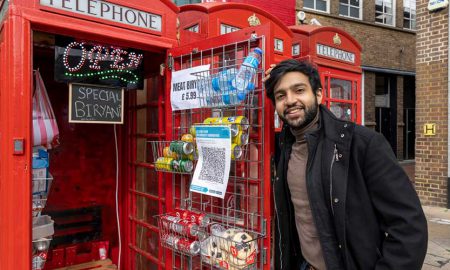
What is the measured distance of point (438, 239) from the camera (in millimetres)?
5449

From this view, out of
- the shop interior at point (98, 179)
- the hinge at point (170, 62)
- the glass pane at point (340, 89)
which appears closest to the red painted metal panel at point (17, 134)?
the hinge at point (170, 62)

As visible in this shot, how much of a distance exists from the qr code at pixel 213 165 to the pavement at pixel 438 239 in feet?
11.3

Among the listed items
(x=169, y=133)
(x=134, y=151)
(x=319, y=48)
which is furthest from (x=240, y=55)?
(x=319, y=48)

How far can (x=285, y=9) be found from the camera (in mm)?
9102

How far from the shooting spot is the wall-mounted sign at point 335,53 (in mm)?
5934

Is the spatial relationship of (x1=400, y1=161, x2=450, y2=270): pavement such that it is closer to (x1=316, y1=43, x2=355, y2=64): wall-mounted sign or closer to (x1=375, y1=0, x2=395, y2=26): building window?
(x1=316, y1=43, x2=355, y2=64): wall-mounted sign

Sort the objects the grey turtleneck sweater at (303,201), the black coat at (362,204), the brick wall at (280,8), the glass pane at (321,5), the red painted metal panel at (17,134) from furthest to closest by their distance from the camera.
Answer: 1. the glass pane at (321,5)
2. the brick wall at (280,8)
3. the red painted metal panel at (17,134)
4. the grey turtleneck sweater at (303,201)
5. the black coat at (362,204)

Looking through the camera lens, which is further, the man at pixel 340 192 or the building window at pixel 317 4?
the building window at pixel 317 4

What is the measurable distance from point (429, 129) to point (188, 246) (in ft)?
21.9

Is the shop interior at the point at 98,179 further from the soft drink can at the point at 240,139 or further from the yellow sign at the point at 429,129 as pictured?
the yellow sign at the point at 429,129

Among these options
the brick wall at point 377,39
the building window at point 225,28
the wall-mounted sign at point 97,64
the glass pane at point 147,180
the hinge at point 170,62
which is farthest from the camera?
the brick wall at point 377,39

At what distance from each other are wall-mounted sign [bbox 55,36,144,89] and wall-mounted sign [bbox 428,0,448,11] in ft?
22.3

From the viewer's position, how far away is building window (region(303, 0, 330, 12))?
1187cm

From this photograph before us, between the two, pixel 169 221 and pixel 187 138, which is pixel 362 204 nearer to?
pixel 187 138
